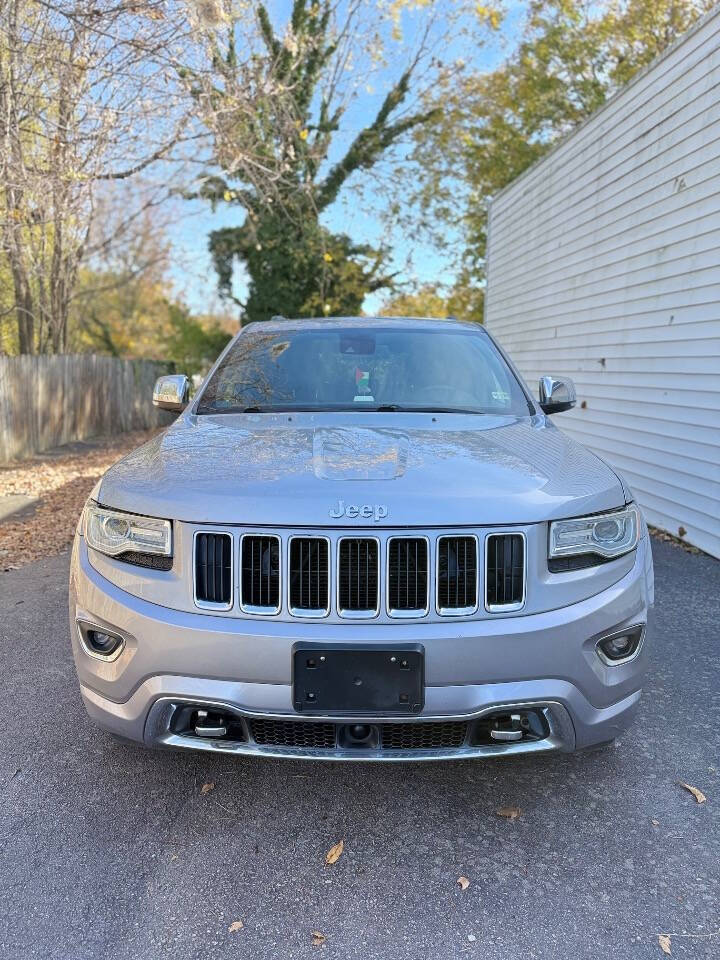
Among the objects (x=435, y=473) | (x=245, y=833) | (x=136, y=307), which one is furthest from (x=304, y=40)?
(x=136, y=307)

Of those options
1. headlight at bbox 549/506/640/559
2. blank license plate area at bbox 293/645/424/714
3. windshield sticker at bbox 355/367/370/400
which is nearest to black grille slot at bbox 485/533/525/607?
headlight at bbox 549/506/640/559

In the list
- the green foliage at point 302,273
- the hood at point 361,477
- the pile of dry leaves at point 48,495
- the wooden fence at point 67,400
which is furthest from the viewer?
the green foliage at point 302,273

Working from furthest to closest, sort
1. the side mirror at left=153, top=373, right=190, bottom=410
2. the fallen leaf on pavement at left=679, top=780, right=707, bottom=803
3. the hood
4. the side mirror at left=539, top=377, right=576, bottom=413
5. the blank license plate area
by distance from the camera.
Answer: the side mirror at left=539, top=377, right=576, bottom=413
the side mirror at left=153, top=373, right=190, bottom=410
the fallen leaf on pavement at left=679, top=780, right=707, bottom=803
the hood
the blank license plate area

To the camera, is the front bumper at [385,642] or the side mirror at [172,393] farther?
the side mirror at [172,393]

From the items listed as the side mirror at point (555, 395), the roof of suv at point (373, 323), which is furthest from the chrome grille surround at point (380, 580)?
the roof of suv at point (373, 323)

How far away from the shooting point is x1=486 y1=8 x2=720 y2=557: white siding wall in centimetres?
604

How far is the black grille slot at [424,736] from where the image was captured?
217cm

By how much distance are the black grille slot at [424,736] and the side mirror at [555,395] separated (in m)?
2.13

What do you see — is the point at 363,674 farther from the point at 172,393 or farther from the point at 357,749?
the point at 172,393

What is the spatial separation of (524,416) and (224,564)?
1.78 meters

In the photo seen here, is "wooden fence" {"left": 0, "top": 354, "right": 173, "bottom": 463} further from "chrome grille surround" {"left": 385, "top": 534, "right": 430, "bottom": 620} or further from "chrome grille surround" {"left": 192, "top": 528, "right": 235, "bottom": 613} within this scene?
"chrome grille surround" {"left": 385, "top": 534, "right": 430, "bottom": 620}

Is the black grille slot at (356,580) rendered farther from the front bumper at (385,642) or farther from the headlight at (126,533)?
the headlight at (126,533)

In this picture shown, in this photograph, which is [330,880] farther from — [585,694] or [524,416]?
[524,416]

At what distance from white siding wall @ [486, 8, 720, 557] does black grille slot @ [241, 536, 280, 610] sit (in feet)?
15.8
